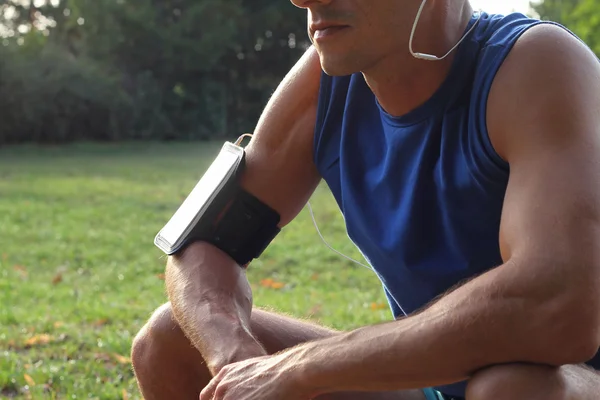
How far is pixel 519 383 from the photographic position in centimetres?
159

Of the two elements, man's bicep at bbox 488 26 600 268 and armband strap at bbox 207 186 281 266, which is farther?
armband strap at bbox 207 186 281 266

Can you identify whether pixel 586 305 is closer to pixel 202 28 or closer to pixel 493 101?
pixel 493 101

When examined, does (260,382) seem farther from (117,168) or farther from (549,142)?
(117,168)

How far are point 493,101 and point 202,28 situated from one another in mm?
27265

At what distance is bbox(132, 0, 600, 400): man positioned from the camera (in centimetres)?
162

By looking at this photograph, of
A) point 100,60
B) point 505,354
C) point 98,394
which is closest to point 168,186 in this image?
point 98,394

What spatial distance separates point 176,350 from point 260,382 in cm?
52

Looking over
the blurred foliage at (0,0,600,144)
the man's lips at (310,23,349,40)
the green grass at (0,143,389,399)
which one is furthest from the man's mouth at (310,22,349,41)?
the blurred foliage at (0,0,600,144)

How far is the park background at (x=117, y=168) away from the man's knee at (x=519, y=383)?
227cm

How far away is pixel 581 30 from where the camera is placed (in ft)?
82.7

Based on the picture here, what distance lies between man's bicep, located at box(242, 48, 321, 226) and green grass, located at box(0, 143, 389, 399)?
94 centimetres

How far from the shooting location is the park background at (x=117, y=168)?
478cm

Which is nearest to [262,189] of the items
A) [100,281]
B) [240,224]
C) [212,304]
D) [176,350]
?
[240,224]

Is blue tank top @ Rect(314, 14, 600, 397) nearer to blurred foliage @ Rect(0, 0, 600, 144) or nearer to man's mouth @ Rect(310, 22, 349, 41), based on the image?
man's mouth @ Rect(310, 22, 349, 41)
